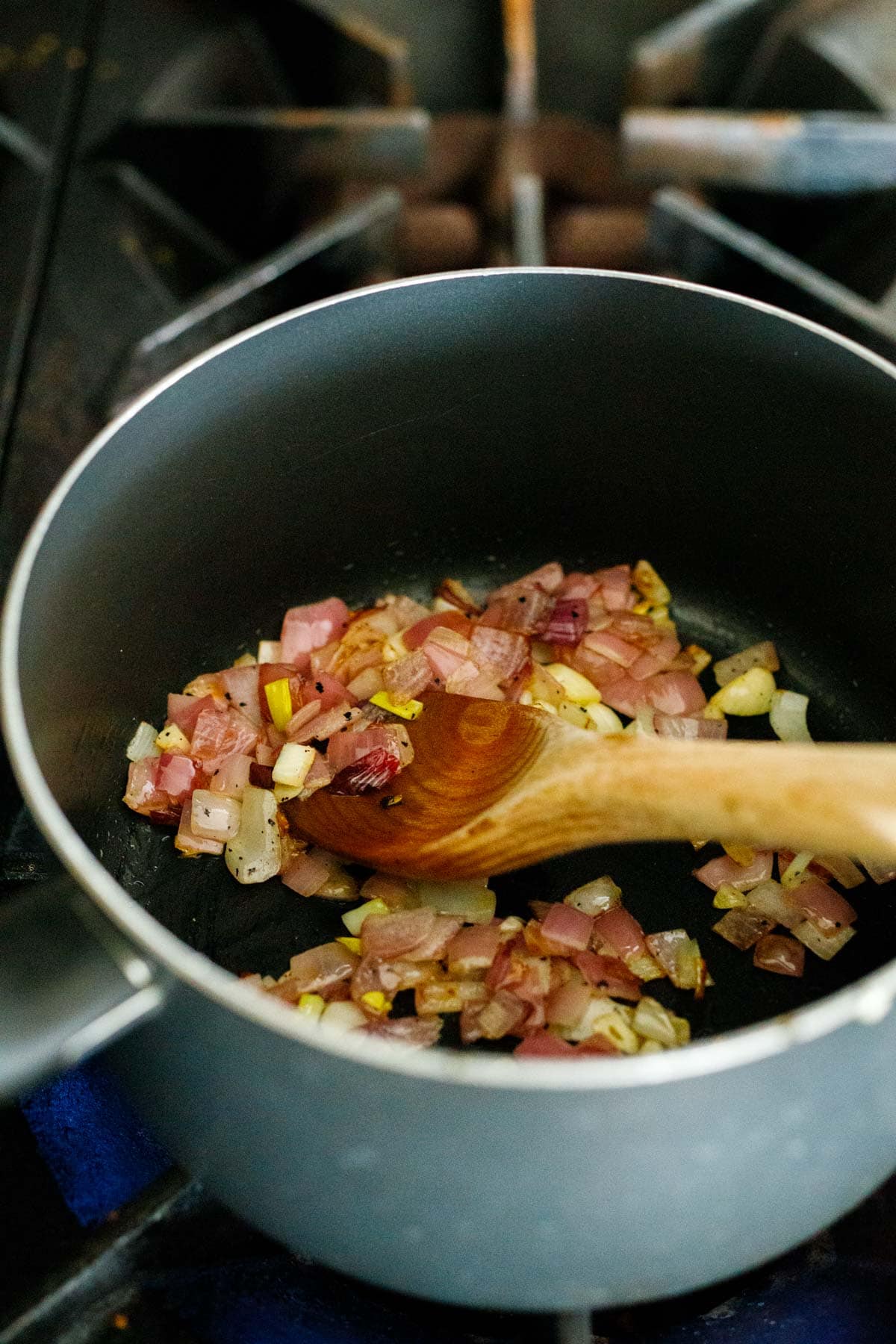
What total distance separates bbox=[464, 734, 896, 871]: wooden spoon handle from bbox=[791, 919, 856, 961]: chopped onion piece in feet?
0.71

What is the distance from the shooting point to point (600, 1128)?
554 mm

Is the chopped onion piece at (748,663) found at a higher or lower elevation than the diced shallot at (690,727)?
higher

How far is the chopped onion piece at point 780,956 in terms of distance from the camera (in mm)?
988

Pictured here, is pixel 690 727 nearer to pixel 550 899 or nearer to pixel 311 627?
pixel 550 899

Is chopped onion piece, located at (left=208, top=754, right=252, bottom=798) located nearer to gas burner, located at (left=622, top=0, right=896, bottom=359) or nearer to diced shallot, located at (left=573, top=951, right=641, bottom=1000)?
diced shallot, located at (left=573, top=951, right=641, bottom=1000)

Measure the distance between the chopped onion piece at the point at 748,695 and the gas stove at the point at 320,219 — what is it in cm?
40

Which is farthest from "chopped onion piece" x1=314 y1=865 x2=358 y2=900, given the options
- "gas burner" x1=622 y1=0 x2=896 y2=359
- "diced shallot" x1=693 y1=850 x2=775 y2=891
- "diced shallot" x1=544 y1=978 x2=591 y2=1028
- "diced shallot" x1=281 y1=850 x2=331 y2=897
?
"gas burner" x1=622 y1=0 x2=896 y2=359

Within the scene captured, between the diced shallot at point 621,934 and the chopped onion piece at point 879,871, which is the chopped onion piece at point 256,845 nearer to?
the diced shallot at point 621,934

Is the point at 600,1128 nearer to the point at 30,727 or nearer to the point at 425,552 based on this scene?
the point at 30,727

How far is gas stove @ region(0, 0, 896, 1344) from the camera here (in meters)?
0.81

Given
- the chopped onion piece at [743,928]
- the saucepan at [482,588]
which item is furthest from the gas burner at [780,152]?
the chopped onion piece at [743,928]

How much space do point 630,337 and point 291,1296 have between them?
851 millimetres

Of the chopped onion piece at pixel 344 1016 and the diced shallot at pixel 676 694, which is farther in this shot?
the diced shallot at pixel 676 694

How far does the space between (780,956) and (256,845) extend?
477mm
